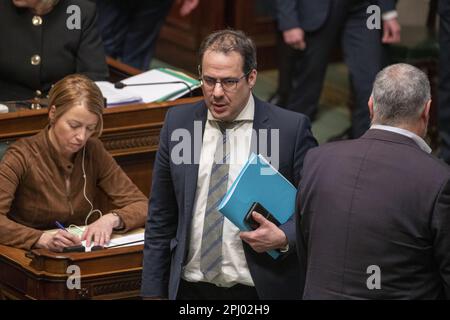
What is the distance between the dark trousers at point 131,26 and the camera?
6.58 meters

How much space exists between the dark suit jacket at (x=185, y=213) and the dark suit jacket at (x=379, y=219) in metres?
0.37

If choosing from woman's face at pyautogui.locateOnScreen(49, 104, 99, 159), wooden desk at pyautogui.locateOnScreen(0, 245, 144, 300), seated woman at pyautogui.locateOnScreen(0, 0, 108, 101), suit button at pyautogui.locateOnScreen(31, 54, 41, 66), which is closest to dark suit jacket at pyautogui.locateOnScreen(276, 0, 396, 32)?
seated woman at pyautogui.locateOnScreen(0, 0, 108, 101)

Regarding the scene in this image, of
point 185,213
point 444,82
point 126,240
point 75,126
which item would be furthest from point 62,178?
point 444,82

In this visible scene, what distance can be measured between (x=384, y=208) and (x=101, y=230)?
54.5 inches

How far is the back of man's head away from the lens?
3148mm

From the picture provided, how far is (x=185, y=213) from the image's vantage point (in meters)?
3.59

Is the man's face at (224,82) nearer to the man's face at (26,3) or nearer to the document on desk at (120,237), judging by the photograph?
the document on desk at (120,237)

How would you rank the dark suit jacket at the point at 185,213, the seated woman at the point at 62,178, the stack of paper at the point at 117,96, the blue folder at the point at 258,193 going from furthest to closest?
the stack of paper at the point at 117,96 → the seated woman at the point at 62,178 → the dark suit jacket at the point at 185,213 → the blue folder at the point at 258,193

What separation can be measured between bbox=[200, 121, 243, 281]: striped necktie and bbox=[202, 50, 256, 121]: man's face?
7 cm

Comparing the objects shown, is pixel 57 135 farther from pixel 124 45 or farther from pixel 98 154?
pixel 124 45

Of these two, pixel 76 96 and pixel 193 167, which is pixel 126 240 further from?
pixel 193 167

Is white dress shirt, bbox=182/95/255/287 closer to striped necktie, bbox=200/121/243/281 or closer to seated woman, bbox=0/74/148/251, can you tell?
striped necktie, bbox=200/121/243/281

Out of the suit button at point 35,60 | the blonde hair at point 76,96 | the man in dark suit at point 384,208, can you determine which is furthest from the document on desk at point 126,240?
the suit button at point 35,60
